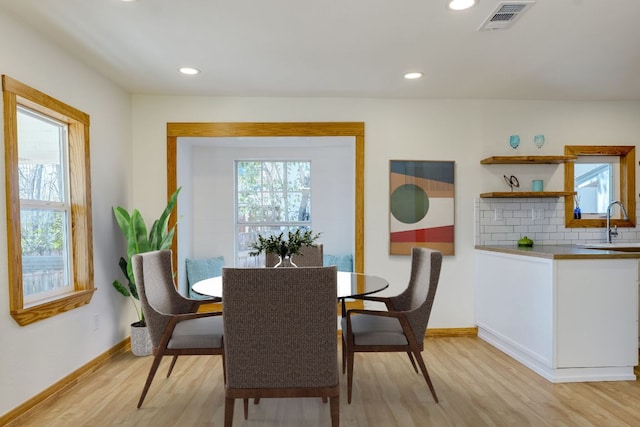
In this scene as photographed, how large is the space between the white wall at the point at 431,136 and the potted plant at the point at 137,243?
547mm

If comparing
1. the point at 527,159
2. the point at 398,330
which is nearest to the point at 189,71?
the point at 398,330

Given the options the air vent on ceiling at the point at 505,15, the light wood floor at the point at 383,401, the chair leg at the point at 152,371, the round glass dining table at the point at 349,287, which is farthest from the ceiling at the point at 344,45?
the light wood floor at the point at 383,401

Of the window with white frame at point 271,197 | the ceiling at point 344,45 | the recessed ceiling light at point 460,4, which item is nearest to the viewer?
the recessed ceiling light at point 460,4

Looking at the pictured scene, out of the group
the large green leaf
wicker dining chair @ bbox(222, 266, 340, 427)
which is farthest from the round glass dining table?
the large green leaf

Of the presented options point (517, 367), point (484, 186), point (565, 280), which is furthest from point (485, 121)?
point (517, 367)

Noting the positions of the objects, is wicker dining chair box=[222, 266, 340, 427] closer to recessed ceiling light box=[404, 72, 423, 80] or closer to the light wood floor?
the light wood floor

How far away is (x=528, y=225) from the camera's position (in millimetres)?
4207

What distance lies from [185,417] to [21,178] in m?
1.79

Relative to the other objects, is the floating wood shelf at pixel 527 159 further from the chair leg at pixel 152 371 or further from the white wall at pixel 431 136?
the chair leg at pixel 152 371

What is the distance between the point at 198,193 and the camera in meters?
5.44

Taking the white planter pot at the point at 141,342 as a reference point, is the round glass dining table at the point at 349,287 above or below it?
above

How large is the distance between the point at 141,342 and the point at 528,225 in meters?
3.74

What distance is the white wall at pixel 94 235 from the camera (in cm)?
238

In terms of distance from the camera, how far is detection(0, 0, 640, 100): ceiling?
7.78 feet
